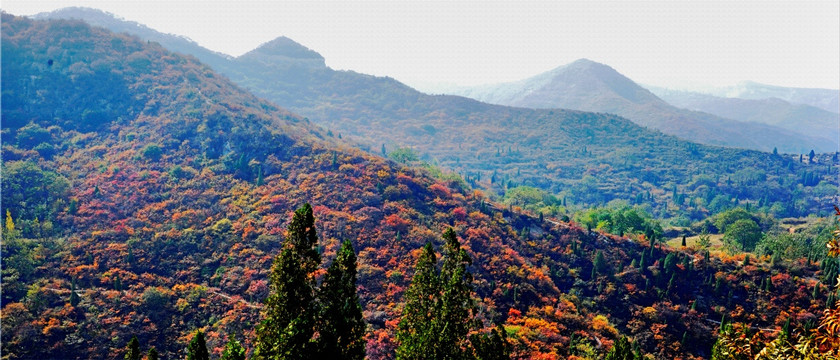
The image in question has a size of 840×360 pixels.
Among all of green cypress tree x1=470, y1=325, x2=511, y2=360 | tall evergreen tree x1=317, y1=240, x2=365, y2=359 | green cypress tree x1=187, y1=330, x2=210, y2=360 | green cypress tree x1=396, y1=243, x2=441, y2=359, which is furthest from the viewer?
green cypress tree x1=470, y1=325, x2=511, y2=360

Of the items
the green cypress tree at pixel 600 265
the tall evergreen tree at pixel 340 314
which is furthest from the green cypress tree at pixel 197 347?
the green cypress tree at pixel 600 265

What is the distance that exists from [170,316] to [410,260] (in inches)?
1121

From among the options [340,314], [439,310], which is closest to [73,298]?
[340,314]

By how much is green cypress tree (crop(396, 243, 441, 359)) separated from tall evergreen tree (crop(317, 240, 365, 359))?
2.62 metres

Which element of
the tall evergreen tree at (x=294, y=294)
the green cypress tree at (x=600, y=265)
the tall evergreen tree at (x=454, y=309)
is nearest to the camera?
the tall evergreen tree at (x=294, y=294)

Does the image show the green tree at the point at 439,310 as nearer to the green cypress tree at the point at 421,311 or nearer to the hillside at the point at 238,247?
the green cypress tree at the point at 421,311

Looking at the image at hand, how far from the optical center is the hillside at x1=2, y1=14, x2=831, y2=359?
5344 centimetres

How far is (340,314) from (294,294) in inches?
79.6

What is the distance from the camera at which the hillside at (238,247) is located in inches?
2104

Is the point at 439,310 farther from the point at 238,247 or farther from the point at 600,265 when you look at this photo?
the point at 600,265

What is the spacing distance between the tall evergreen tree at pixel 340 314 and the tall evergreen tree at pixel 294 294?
0.56 m

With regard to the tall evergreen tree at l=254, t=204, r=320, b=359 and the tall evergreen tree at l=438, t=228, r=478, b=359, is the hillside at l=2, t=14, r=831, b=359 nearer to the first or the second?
the tall evergreen tree at l=438, t=228, r=478, b=359

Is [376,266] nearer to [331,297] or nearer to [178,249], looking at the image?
[178,249]

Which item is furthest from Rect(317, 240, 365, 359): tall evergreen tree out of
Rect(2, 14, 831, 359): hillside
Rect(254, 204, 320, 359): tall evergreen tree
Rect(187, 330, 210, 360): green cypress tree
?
Rect(2, 14, 831, 359): hillside
